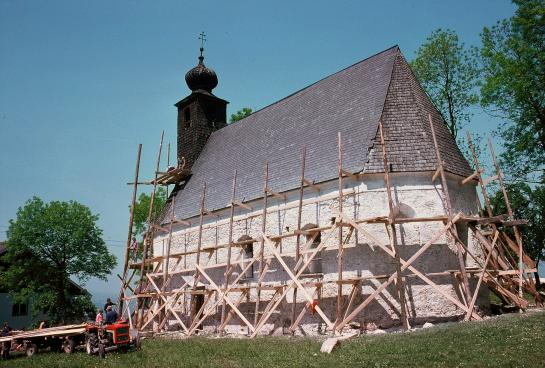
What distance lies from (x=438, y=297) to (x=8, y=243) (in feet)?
74.1

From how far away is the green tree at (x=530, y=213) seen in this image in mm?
23234

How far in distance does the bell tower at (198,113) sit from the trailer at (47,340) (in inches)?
487

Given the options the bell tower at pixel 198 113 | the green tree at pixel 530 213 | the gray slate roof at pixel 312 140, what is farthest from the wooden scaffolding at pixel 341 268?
the green tree at pixel 530 213

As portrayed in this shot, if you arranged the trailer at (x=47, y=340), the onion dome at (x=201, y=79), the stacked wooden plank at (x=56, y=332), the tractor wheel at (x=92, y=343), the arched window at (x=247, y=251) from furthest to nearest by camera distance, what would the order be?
the onion dome at (x=201, y=79) < the arched window at (x=247, y=251) < the trailer at (x=47, y=340) < the stacked wooden plank at (x=56, y=332) < the tractor wheel at (x=92, y=343)

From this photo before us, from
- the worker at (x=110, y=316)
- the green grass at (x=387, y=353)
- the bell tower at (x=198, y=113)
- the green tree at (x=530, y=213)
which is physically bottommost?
the green grass at (x=387, y=353)

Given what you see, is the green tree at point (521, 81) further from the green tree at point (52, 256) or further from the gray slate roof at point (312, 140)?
the green tree at point (52, 256)

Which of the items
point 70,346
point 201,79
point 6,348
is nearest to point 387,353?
point 70,346

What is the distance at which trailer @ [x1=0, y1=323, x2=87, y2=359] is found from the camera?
1201cm

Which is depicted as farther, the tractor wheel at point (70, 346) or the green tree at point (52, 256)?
the green tree at point (52, 256)

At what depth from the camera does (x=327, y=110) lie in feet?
57.7

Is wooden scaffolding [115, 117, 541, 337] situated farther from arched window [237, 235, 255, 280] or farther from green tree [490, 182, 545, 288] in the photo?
green tree [490, 182, 545, 288]

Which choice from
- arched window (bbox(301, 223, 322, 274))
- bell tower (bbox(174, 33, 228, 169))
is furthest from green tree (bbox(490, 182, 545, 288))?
bell tower (bbox(174, 33, 228, 169))

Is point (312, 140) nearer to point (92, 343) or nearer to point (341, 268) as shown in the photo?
point (341, 268)

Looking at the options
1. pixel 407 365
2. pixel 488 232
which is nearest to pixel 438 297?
pixel 488 232
